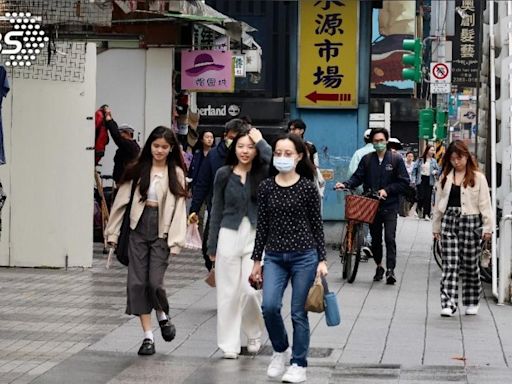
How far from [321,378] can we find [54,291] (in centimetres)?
549

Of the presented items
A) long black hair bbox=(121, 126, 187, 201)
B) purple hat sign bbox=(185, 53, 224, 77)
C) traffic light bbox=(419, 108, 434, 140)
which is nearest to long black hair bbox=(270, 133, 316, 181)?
long black hair bbox=(121, 126, 187, 201)

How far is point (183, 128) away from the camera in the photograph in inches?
907

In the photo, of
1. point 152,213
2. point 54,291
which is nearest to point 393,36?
point 54,291

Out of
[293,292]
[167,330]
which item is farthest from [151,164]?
[293,292]

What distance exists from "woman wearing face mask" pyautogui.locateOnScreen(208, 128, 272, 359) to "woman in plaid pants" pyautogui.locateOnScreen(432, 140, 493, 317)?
10.3ft

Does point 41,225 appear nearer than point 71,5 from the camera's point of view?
No

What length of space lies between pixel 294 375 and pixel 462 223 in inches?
175

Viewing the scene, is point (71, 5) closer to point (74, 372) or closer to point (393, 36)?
point (74, 372)

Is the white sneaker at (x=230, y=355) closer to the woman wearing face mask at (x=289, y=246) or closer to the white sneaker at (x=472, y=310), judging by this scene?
the woman wearing face mask at (x=289, y=246)

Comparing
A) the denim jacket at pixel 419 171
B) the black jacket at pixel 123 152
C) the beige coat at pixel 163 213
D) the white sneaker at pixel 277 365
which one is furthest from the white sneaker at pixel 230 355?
the denim jacket at pixel 419 171

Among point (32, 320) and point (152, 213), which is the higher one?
point (152, 213)

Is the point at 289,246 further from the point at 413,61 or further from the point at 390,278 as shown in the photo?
the point at 413,61

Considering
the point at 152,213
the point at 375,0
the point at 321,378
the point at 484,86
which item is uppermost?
the point at 375,0

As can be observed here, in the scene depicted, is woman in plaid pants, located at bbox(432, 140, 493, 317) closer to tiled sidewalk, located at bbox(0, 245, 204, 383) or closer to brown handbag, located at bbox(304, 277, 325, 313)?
tiled sidewalk, located at bbox(0, 245, 204, 383)
